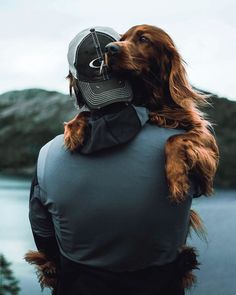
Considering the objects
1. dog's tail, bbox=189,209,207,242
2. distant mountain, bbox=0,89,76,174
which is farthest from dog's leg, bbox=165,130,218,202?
distant mountain, bbox=0,89,76,174

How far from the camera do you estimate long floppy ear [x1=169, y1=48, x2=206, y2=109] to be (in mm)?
1456

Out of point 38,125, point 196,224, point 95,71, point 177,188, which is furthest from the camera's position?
point 38,125

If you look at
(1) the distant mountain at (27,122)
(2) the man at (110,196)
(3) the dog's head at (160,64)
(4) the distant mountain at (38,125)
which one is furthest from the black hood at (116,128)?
(1) the distant mountain at (27,122)

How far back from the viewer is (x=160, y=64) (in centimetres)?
147

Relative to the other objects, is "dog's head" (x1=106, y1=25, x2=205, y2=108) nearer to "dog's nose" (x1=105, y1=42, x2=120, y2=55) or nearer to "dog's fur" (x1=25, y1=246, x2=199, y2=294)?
"dog's nose" (x1=105, y1=42, x2=120, y2=55)

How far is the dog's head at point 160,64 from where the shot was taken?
1.45 metres

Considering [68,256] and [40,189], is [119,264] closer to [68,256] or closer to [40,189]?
[68,256]

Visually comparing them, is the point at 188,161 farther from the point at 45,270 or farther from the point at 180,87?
the point at 45,270

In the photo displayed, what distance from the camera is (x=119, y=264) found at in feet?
4.64

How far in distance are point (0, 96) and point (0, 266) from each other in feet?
3.57

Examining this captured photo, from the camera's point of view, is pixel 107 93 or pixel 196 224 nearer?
pixel 107 93

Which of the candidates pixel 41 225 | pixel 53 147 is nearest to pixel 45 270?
pixel 41 225

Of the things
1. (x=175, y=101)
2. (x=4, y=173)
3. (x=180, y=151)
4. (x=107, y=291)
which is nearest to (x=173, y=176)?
(x=180, y=151)

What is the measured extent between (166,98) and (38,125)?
74.1 inches
